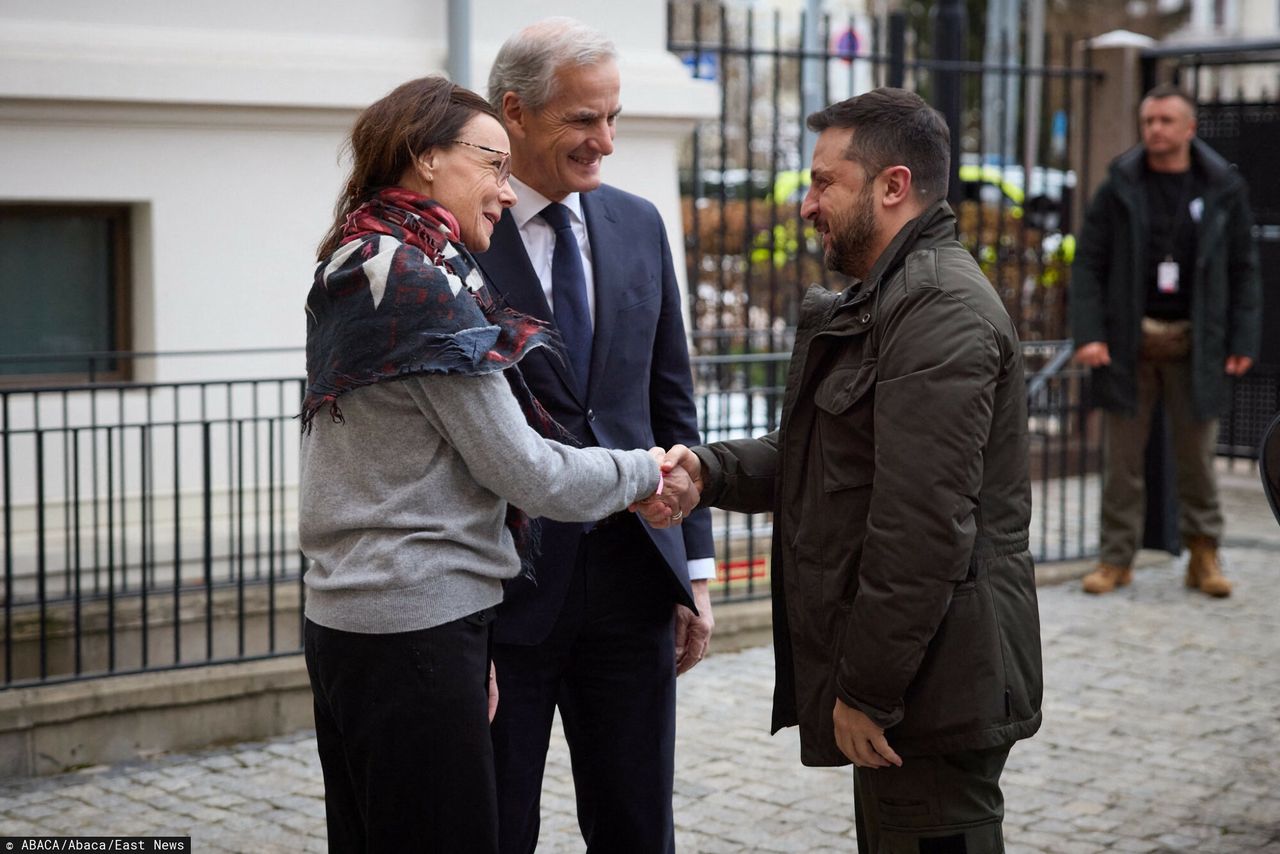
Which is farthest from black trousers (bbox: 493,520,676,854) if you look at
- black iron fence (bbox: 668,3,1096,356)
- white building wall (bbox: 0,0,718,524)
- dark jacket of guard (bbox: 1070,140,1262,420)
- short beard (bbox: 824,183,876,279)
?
dark jacket of guard (bbox: 1070,140,1262,420)

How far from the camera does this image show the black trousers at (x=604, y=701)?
3.23 m

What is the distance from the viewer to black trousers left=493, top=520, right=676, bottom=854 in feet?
10.6

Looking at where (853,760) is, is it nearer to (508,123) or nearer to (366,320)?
(366,320)

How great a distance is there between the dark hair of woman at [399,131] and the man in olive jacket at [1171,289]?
18.2ft

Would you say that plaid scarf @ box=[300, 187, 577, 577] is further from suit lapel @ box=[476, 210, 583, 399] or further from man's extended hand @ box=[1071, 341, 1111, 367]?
man's extended hand @ box=[1071, 341, 1111, 367]

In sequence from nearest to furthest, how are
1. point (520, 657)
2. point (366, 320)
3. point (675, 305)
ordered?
point (366, 320), point (520, 657), point (675, 305)

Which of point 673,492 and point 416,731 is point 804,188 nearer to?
point 673,492

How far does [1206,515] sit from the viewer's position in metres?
7.93

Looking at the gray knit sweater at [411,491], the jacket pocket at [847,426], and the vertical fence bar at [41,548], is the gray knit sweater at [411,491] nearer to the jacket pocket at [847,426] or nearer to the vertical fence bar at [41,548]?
the jacket pocket at [847,426]

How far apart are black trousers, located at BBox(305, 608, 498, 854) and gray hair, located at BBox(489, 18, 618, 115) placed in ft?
3.62

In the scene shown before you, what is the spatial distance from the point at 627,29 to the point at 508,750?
18.5 ft

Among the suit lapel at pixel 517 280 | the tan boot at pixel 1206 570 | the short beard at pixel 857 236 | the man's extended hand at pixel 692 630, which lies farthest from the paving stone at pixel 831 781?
the short beard at pixel 857 236

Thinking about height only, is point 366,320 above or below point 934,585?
above

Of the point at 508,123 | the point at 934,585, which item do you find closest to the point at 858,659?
the point at 934,585
